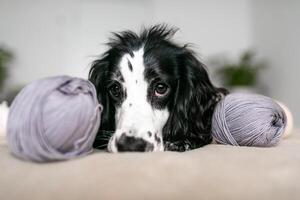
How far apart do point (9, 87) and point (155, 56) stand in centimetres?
418

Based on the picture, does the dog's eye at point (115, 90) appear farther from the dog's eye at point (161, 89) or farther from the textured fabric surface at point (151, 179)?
the textured fabric surface at point (151, 179)

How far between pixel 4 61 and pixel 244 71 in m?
3.02

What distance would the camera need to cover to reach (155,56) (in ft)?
4.08

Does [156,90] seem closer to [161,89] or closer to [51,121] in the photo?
[161,89]

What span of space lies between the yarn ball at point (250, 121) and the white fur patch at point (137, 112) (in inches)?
7.8

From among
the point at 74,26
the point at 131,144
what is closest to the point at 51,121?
the point at 131,144

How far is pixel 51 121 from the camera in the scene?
2.76ft

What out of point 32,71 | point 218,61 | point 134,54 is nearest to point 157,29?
point 134,54

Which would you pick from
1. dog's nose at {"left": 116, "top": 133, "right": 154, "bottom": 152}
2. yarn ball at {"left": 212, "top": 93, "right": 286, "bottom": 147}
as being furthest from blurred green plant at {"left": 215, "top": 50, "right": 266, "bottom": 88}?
dog's nose at {"left": 116, "top": 133, "right": 154, "bottom": 152}

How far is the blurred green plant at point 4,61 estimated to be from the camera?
4.83 metres

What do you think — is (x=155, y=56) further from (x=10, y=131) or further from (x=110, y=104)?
(x=10, y=131)

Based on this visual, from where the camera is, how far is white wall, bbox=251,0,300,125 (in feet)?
12.0

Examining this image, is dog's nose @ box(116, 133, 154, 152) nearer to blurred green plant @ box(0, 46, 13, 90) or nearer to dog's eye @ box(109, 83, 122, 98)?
dog's eye @ box(109, 83, 122, 98)

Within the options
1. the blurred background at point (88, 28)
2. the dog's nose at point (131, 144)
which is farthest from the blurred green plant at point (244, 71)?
the dog's nose at point (131, 144)
